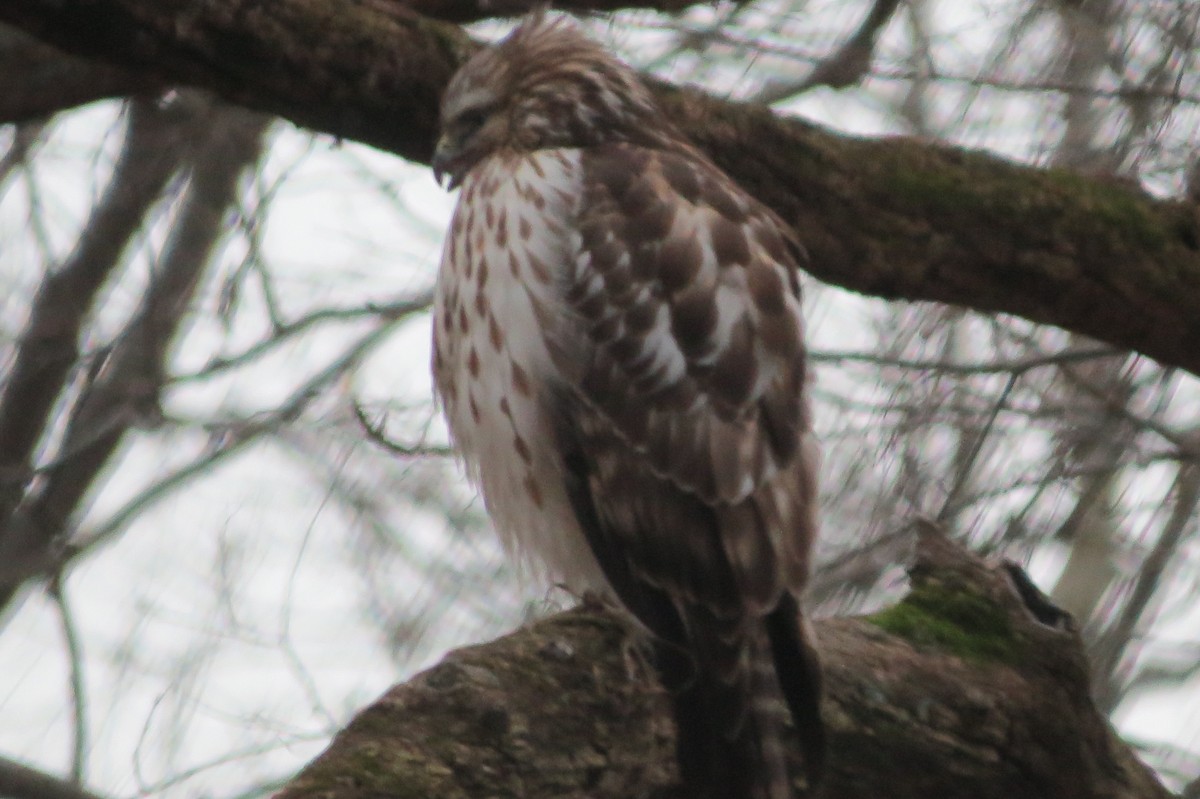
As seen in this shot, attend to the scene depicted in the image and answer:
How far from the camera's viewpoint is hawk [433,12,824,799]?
3.23 m

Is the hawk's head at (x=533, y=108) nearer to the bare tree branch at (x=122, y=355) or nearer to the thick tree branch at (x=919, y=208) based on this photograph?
the thick tree branch at (x=919, y=208)

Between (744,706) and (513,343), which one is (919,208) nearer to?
(513,343)

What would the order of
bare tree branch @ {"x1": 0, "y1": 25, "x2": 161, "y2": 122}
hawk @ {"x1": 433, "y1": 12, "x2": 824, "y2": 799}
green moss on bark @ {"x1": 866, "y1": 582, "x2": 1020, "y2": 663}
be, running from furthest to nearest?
bare tree branch @ {"x1": 0, "y1": 25, "x2": 161, "y2": 122}, green moss on bark @ {"x1": 866, "y1": 582, "x2": 1020, "y2": 663}, hawk @ {"x1": 433, "y1": 12, "x2": 824, "y2": 799}

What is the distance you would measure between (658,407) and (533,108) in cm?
103

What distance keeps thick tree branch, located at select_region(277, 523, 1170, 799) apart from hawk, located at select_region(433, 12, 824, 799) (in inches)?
5.7

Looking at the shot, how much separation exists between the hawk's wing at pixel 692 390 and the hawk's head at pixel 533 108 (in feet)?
1.30

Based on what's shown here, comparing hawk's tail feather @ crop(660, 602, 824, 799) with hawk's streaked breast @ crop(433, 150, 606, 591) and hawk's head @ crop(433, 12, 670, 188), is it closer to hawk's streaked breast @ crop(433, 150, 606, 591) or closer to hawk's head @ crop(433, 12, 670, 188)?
hawk's streaked breast @ crop(433, 150, 606, 591)

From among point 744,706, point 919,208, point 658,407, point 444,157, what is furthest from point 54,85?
point 744,706

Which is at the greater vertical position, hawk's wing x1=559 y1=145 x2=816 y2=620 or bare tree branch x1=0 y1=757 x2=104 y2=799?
hawk's wing x1=559 y1=145 x2=816 y2=620

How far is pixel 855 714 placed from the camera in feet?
11.1

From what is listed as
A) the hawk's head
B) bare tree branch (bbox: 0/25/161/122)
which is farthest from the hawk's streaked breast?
bare tree branch (bbox: 0/25/161/122)

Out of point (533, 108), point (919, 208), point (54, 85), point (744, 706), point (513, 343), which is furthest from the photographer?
point (54, 85)

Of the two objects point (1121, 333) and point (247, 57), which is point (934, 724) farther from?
point (247, 57)

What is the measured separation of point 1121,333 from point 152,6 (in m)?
2.48
